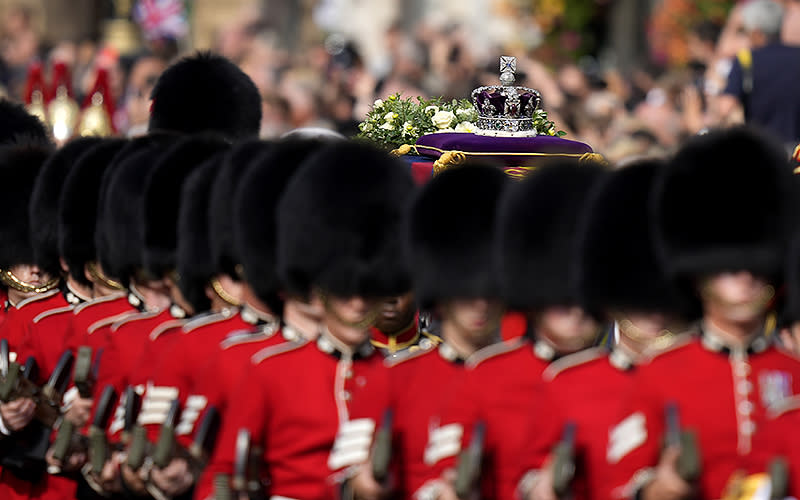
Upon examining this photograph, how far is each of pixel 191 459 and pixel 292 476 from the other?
1.03ft

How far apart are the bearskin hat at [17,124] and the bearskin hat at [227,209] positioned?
2.26 m

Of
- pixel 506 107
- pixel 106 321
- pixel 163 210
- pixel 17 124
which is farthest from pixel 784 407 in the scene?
pixel 17 124

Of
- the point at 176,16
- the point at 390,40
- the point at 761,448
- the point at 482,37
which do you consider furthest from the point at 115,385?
the point at 482,37

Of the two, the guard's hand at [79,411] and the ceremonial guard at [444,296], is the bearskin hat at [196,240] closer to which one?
the guard's hand at [79,411]

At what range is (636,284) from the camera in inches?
145

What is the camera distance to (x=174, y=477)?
13.7 feet

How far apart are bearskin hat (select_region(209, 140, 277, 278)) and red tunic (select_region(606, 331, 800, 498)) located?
55.4 inches

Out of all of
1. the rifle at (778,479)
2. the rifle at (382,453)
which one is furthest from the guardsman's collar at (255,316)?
the rifle at (778,479)

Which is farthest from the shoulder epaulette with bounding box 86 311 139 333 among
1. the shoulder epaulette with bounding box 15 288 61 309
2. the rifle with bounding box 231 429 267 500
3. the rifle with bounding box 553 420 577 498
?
the rifle with bounding box 553 420 577 498

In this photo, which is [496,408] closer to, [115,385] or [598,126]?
[115,385]

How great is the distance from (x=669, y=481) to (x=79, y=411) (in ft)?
7.25

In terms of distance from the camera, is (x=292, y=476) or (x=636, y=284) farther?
(x=292, y=476)

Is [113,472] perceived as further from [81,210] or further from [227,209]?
[81,210]

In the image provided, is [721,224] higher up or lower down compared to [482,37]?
higher up
